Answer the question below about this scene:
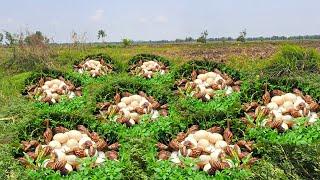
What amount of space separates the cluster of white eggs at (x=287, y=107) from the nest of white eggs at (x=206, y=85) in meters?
2.43

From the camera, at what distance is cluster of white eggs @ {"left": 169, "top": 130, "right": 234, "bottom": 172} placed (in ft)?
30.7

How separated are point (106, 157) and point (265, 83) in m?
4.56

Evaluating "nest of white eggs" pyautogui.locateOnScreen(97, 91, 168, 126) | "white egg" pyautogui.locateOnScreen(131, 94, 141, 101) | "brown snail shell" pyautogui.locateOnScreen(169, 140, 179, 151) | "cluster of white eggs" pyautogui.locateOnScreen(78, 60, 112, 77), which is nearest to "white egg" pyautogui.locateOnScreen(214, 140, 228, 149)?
"brown snail shell" pyautogui.locateOnScreen(169, 140, 179, 151)

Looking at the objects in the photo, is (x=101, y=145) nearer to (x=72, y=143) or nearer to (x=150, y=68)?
(x=72, y=143)

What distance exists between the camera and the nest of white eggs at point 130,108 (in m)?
11.9

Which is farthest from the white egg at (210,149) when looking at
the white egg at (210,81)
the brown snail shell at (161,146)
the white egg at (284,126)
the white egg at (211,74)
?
the white egg at (211,74)

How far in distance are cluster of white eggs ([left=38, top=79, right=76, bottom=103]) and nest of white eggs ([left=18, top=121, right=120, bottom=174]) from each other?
4.48 m

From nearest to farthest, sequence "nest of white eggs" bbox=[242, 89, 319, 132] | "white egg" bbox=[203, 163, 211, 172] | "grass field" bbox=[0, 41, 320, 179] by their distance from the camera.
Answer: "grass field" bbox=[0, 41, 320, 179] < "white egg" bbox=[203, 163, 211, 172] < "nest of white eggs" bbox=[242, 89, 319, 132]

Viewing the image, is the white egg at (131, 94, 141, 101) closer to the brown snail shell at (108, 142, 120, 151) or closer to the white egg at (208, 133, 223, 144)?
the brown snail shell at (108, 142, 120, 151)

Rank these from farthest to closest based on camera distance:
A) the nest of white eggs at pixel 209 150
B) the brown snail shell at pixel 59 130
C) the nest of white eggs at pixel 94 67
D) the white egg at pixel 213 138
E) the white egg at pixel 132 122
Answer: the nest of white eggs at pixel 94 67 < the white egg at pixel 132 122 < the brown snail shell at pixel 59 130 < the white egg at pixel 213 138 < the nest of white eggs at pixel 209 150

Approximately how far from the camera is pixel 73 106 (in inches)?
557

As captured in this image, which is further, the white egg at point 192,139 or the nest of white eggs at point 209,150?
the white egg at point 192,139

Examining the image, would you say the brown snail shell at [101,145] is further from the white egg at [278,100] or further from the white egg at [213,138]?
the white egg at [278,100]

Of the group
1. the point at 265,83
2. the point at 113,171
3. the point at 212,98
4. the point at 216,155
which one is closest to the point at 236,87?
the point at 212,98
